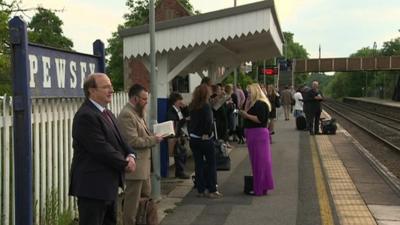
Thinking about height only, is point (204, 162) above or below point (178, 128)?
below

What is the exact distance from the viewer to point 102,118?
4.59m

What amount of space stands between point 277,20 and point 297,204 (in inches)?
228

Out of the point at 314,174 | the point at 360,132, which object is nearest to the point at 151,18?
the point at 314,174

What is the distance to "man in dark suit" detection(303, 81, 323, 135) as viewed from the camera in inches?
752

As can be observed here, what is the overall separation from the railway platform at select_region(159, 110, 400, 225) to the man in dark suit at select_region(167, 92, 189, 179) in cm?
28

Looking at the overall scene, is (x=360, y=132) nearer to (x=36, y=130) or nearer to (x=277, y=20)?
(x=277, y=20)

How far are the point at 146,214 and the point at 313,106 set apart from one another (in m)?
14.1

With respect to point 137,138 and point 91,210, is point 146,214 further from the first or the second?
point 91,210

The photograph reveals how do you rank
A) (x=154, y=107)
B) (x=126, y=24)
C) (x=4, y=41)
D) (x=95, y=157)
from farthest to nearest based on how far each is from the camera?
(x=126, y=24)
(x=4, y=41)
(x=154, y=107)
(x=95, y=157)

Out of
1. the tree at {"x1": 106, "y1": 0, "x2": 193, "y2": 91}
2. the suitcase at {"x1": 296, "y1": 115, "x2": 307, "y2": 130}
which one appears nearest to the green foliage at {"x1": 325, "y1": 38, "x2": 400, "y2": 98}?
the tree at {"x1": 106, "y1": 0, "x2": 193, "y2": 91}

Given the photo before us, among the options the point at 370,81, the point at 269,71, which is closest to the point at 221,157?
the point at 269,71

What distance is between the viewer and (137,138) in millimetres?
6090

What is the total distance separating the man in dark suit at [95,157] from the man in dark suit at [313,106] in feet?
49.1

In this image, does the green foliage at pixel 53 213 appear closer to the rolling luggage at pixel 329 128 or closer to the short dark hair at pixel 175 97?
the short dark hair at pixel 175 97
